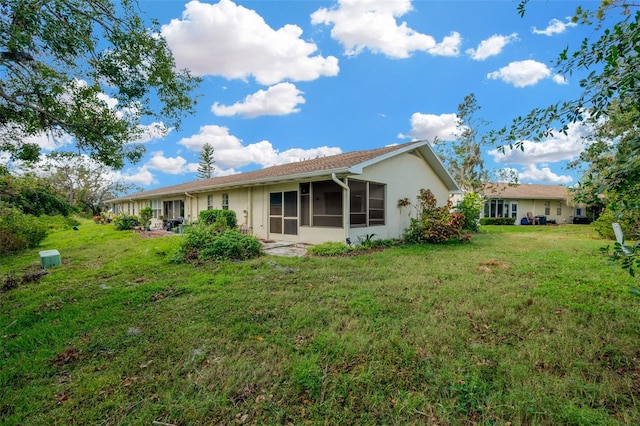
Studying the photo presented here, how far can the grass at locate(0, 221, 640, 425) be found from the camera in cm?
225

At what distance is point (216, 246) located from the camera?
7973 millimetres

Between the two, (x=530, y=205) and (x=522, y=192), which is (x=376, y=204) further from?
(x=530, y=205)

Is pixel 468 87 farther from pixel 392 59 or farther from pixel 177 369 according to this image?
pixel 177 369

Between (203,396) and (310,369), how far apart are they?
0.95 metres

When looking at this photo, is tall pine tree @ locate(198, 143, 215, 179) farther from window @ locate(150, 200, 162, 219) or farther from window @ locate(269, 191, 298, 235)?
window @ locate(269, 191, 298, 235)

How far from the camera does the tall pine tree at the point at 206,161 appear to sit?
48188 millimetres

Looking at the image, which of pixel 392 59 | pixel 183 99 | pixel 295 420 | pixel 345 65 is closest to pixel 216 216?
pixel 183 99

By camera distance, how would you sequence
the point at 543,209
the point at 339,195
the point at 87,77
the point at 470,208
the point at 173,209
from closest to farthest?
the point at 87,77 < the point at 339,195 < the point at 470,208 < the point at 173,209 < the point at 543,209

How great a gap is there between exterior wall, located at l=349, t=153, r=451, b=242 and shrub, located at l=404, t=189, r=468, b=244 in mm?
602

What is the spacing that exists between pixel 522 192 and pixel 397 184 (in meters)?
20.5

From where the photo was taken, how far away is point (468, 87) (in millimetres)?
20766

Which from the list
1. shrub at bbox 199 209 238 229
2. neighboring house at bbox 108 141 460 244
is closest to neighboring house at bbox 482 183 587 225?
neighboring house at bbox 108 141 460 244

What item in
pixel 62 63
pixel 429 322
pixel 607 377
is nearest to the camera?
pixel 607 377

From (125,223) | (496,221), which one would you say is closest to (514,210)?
(496,221)
